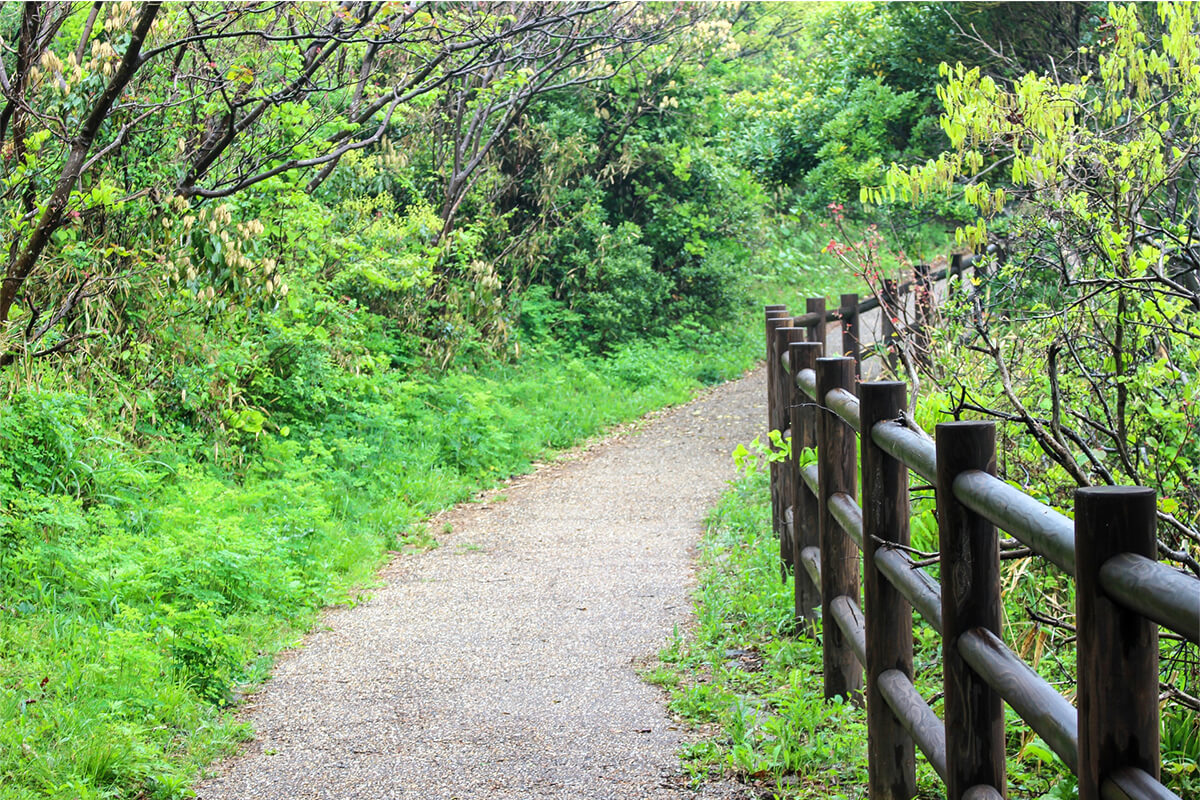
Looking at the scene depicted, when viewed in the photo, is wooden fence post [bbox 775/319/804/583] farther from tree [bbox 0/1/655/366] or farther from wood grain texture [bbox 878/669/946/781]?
tree [bbox 0/1/655/366]

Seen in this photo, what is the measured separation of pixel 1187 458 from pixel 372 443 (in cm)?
690

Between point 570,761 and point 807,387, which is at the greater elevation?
point 807,387

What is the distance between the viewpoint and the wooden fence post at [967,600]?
8.18ft

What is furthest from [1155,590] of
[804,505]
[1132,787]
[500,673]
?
[500,673]

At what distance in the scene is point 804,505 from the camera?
5.29m

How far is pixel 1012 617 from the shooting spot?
15.7 feet

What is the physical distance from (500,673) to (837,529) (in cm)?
190

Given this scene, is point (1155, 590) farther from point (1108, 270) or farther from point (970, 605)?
point (1108, 270)

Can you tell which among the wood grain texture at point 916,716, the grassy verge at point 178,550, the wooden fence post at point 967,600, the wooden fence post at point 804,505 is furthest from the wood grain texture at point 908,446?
the grassy verge at point 178,550

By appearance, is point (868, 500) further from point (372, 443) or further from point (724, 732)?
point (372, 443)

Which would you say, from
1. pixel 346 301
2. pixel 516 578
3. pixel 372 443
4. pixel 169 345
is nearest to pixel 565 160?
pixel 346 301

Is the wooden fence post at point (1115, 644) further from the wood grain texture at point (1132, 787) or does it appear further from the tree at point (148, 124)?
the tree at point (148, 124)

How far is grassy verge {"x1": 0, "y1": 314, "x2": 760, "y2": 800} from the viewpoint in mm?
4223

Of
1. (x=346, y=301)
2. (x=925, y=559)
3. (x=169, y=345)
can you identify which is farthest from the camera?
(x=346, y=301)
